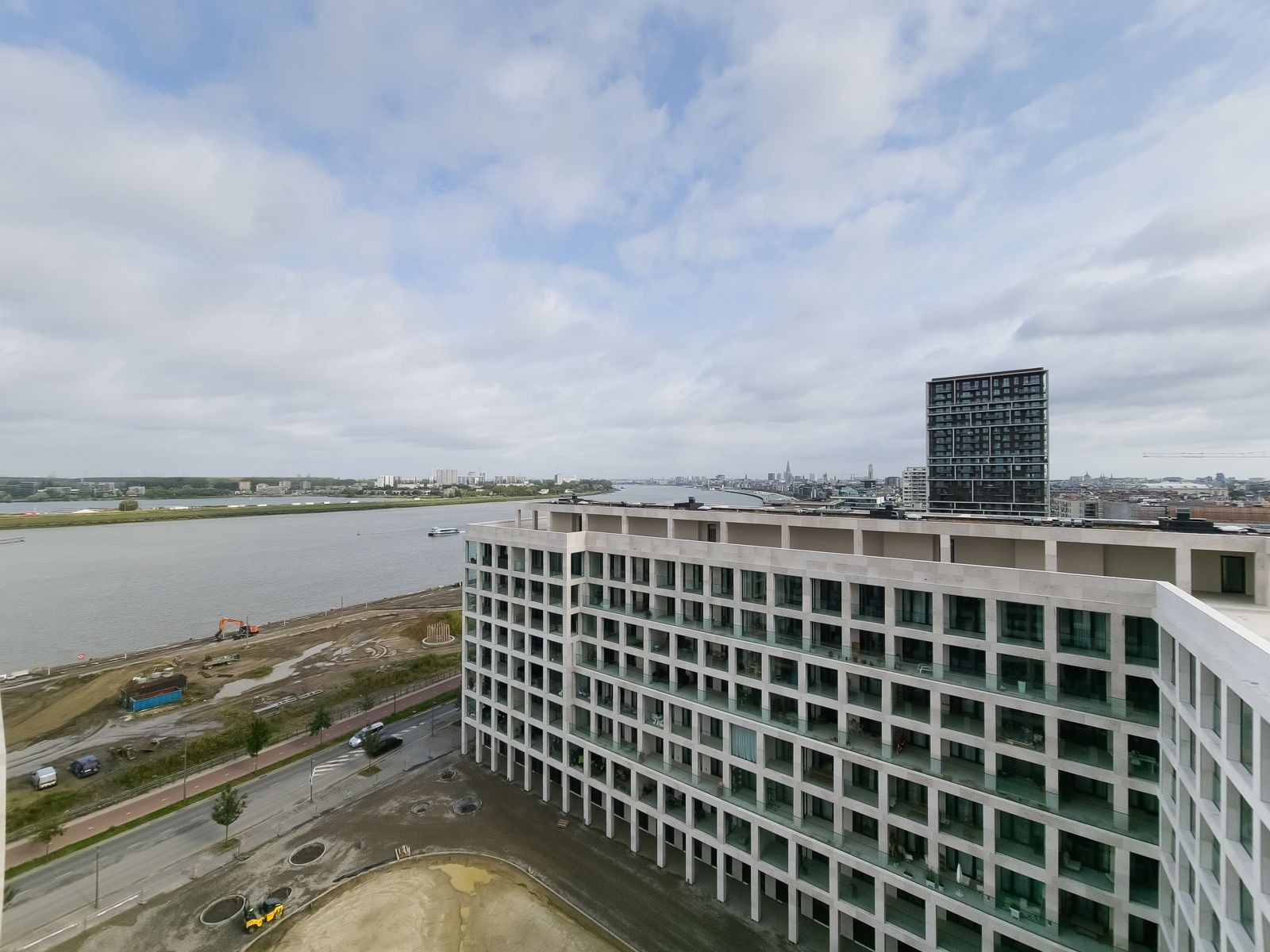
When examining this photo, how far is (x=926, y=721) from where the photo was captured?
23281 mm

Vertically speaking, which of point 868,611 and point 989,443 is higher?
point 989,443

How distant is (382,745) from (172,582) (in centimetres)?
10692

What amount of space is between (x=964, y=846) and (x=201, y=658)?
86048mm

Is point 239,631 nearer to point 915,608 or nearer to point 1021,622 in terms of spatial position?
point 915,608

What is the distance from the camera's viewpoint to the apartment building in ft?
55.3

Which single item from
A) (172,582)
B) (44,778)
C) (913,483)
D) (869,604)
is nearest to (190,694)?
(44,778)

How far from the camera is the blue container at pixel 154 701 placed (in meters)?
55.2

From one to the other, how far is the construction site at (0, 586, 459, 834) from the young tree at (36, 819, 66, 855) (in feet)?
8.49

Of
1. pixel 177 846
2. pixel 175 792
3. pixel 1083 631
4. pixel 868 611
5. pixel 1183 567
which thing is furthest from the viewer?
pixel 175 792

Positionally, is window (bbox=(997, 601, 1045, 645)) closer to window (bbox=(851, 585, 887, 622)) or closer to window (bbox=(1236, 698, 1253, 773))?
window (bbox=(851, 585, 887, 622))

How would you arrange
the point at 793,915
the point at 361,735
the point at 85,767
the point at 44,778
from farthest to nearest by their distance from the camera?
the point at 361,735, the point at 85,767, the point at 44,778, the point at 793,915

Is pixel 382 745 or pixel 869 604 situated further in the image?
pixel 382 745

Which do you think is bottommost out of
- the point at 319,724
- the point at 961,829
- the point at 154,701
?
the point at 154,701

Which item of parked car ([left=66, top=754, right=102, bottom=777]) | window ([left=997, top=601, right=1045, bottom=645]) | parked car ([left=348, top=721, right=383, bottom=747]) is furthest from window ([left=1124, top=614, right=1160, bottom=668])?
parked car ([left=66, top=754, right=102, bottom=777])
